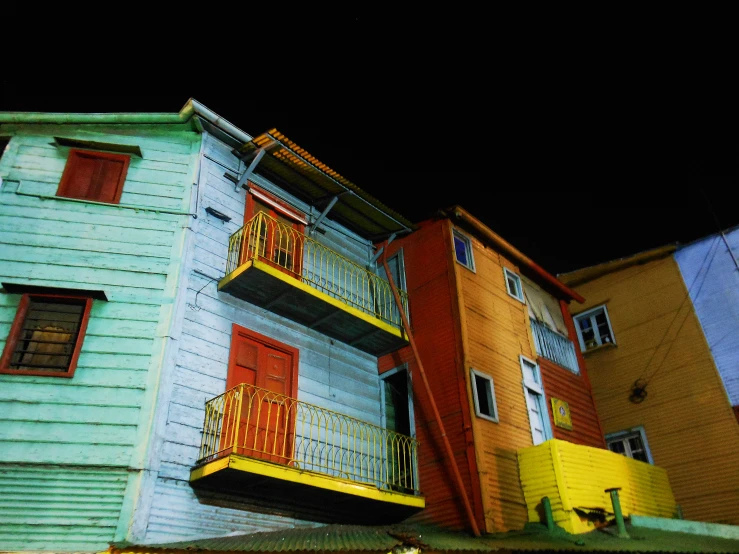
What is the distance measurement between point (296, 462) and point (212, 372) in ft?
8.07

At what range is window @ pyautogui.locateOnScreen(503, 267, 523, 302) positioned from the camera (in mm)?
17531

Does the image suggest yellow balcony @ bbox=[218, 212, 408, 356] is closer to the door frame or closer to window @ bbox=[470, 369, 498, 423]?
the door frame

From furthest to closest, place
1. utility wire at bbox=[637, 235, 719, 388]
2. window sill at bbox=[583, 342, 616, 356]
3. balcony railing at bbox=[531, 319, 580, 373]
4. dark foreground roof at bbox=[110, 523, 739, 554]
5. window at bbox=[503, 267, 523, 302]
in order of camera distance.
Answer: window sill at bbox=[583, 342, 616, 356] → utility wire at bbox=[637, 235, 719, 388] → window at bbox=[503, 267, 523, 302] → balcony railing at bbox=[531, 319, 580, 373] → dark foreground roof at bbox=[110, 523, 739, 554]

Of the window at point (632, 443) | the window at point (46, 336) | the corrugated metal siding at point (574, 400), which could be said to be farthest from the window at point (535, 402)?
the window at point (46, 336)

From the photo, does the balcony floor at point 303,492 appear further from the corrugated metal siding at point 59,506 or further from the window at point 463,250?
the window at point 463,250

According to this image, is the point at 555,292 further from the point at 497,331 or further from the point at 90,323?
the point at 90,323

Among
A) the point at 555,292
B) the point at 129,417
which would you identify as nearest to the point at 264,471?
the point at 129,417

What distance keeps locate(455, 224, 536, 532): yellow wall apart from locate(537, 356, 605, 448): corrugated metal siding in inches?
35.5

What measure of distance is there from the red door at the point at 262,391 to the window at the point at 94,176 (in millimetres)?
4003

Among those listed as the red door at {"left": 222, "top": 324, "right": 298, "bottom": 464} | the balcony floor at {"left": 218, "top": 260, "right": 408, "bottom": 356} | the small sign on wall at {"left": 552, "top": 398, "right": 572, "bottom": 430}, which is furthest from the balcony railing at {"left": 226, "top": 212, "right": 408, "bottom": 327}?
the small sign on wall at {"left": 552, "top": 398, "right": 572, "bottom": 430}

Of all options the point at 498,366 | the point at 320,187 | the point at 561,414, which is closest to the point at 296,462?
the point at 498,366

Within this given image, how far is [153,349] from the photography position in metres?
10.1

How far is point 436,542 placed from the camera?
32.2ft

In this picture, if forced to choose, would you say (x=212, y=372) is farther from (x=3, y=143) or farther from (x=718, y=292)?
(x=718, y=292)
